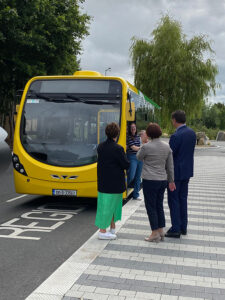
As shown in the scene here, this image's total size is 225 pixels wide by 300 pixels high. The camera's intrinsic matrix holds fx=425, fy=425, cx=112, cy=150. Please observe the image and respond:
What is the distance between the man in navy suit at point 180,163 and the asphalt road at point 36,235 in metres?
1.31

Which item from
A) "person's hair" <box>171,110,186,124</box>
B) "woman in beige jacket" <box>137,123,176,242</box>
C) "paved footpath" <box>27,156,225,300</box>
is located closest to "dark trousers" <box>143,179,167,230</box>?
"woman in beige jacket" <box>137,123,176,242</box>

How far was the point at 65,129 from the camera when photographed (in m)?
8.33

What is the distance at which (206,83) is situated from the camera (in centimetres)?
3275

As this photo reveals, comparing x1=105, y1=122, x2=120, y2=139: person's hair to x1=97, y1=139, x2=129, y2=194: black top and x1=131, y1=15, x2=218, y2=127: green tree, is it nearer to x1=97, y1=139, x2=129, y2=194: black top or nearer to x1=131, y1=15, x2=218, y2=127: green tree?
x1=97, y1=139, x2=129, y2=194: black top

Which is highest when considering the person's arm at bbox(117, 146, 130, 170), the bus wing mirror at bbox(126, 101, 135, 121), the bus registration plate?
the bus wing mirror at bbox(126, 101, 135, 121)

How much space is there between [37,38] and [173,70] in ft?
47.4

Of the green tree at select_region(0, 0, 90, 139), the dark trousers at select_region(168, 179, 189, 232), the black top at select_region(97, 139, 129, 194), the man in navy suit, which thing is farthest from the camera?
the green tree at select_region(0, 0, 90, 139)

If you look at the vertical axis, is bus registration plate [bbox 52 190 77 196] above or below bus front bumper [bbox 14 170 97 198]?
below

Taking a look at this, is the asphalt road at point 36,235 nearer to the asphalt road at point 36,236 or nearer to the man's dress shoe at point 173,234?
the asphalt road at point 36,236

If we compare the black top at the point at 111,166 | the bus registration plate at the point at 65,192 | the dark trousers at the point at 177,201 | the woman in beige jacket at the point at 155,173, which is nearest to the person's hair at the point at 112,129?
the black top at the point at 111,166

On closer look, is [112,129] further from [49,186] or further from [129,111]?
[129,111]

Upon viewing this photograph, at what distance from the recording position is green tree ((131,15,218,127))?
3212cm

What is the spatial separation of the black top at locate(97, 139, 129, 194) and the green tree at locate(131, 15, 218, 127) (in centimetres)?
2654

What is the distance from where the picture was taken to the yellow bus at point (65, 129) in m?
7.95
